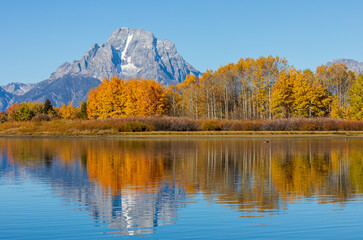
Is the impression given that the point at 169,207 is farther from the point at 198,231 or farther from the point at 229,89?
the point at 229,89

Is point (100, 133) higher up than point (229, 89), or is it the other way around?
point (229, 89)

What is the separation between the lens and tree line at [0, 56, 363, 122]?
300 ft

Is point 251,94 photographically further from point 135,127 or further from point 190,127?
point 135,127

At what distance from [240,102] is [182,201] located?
99.3 m

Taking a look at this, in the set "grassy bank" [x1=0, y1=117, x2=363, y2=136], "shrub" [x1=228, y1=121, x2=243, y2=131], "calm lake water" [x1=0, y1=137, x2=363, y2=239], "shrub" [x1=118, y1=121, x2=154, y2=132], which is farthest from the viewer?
"shrub" [x1=118, y1=121, x2=154, y2=132]

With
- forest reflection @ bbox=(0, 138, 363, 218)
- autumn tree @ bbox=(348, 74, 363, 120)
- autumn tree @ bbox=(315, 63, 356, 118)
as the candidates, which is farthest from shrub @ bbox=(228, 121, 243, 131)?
forest reflection @ bbox=(0, 138, 363, 218)

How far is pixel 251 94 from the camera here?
10831cm

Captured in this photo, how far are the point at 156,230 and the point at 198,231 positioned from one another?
129 centimetres

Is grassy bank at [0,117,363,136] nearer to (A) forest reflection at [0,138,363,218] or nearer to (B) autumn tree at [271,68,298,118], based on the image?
(B) autumn tree at [271,68,298,118]

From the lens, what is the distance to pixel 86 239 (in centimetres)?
1244

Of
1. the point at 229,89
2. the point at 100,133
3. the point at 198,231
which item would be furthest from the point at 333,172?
the point at 229,89

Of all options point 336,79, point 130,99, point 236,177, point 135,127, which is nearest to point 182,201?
point 236,177

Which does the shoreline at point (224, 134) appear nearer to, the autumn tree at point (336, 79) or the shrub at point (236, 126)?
the shrub at point (236, 126)

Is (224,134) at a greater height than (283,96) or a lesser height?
lesser
